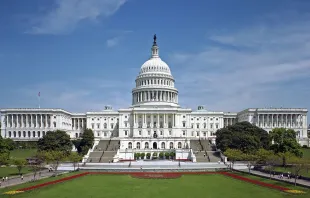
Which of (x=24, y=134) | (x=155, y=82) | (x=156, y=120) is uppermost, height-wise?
(x=155, y=82)

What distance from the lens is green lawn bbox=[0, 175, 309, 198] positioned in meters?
37.5

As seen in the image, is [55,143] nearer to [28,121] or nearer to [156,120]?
[156,120]

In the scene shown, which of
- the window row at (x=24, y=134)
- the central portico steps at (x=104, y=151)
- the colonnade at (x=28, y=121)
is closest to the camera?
the central portico steps at (x=104, y=151)

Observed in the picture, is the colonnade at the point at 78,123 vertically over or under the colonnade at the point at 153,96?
under

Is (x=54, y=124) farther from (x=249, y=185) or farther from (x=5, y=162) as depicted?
(x=249, y=185)

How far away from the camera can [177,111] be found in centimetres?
12106

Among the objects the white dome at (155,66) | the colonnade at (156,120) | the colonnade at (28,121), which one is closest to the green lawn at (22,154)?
the colonnade at (28,121)

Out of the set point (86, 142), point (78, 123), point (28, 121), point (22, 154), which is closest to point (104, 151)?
point (86, 142)

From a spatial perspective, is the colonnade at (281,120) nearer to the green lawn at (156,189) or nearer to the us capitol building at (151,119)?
the us capitol building at (151,119)

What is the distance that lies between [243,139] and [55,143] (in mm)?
48156

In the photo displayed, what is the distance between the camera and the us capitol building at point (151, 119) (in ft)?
388

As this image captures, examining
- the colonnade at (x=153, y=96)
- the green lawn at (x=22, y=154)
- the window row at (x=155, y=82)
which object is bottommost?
the green lawn at (x=22, y=154)

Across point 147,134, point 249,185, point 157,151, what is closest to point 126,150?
point 157,151

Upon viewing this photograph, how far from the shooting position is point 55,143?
90938 mm
